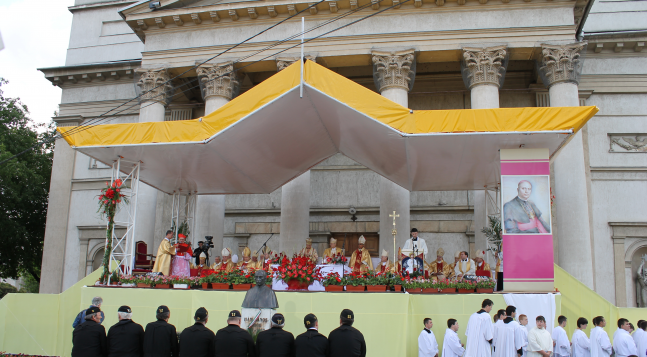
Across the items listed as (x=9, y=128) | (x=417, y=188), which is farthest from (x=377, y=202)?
(x=9, y=128)

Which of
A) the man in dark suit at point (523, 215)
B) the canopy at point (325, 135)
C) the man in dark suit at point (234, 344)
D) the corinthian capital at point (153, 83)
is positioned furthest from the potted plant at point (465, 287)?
the corinthian capital at point (153, 83)

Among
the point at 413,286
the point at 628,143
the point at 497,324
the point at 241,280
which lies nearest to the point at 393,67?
the point at 413,286

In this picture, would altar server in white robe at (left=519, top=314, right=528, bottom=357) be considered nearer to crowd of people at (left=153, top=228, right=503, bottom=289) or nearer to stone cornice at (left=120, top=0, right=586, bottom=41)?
crowd of people at (left=153, top=228, right=503, bottom=289)

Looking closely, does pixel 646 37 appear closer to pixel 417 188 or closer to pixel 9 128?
pixel 417 188

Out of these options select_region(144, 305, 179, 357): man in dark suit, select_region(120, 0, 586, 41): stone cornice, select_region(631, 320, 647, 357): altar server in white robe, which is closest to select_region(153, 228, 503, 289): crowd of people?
select_region(631, 320, 647, 357): altar server in white robe

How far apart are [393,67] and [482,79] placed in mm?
3291

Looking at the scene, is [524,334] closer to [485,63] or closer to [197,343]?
[197,343]

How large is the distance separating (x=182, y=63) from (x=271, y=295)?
14831 millimetres

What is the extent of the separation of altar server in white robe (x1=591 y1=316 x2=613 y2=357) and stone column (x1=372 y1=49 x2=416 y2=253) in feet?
27.9

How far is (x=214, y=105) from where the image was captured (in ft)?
68.9

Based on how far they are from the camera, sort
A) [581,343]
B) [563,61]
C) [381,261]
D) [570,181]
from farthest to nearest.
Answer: [563,61]
[570,181]
[381,261]
[581,343]

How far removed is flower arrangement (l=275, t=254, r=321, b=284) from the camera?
39.0 feet

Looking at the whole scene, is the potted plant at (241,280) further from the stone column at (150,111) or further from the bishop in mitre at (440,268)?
the stone column at (150,111)

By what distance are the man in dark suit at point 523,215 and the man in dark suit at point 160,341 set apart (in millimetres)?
8063
